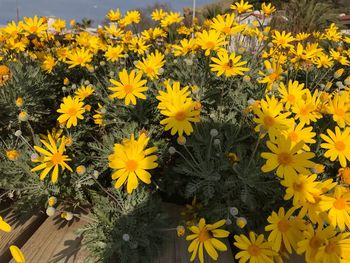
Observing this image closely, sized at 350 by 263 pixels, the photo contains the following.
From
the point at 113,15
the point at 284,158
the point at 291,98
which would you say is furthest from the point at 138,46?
the point at 284,158

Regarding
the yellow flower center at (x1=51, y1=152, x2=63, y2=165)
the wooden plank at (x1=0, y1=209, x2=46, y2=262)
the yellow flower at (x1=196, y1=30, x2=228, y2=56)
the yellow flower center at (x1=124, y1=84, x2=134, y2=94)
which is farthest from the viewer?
the yellow flower at (x1=196, y1=30, x2=228, y2=56)

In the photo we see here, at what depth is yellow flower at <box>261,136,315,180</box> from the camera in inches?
62.1

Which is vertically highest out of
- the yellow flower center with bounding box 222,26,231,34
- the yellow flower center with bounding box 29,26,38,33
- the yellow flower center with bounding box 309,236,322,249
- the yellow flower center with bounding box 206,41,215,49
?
the yellow flower center with bounding box 222,26,231,34

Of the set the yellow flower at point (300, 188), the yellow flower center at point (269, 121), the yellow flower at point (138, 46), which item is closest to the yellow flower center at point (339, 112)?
the yellow flower center at point (269, 121)

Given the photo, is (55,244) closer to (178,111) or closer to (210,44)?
(178,111)

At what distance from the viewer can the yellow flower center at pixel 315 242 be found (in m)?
1.47

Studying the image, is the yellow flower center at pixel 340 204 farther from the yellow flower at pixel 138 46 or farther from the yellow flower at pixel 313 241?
the yellow flower at pixel 138 46

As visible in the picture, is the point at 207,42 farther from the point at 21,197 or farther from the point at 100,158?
the point at 21,197

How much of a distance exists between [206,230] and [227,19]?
78.3 inches

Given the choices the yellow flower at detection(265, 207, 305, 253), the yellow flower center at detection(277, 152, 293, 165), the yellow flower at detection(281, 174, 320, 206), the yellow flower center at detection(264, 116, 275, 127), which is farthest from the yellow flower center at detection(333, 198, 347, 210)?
the yellow flower center at detection(264, 116, 275, 127)

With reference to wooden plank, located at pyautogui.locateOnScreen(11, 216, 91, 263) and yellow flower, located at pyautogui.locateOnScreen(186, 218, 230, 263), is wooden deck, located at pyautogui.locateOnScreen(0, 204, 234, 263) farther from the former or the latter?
yellow flower, located at pyautogui.locateOnScreen(186, 218, 230, 263)

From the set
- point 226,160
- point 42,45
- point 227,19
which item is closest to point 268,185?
point 226,160

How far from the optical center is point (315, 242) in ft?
4.86

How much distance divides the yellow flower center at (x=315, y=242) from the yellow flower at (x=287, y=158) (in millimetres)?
334
